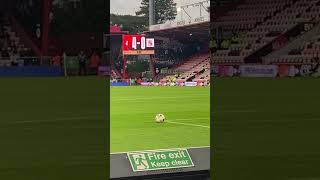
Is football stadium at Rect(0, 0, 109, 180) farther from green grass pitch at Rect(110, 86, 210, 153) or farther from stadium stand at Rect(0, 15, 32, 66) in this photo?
green grass pitch at Rect(110, 86, 210, 153)

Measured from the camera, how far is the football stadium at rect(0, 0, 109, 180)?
12.1 ft

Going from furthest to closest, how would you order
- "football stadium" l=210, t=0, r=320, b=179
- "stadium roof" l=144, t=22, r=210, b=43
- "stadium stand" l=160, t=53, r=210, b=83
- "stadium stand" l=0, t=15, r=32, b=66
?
1. "stadium stand" l=160, t=53, r=210, b=83
2. "stadium roof" l=144, t=22, r=210, b=43
3. "stadium stand" l=0, t=15, r=32, b=66
4. "football stadium" l=210, t=0, r=320, b=179

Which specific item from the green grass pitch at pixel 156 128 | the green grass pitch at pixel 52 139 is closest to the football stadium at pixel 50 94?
the green grass pitch at pixel 52 139

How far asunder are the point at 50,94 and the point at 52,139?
6.18m

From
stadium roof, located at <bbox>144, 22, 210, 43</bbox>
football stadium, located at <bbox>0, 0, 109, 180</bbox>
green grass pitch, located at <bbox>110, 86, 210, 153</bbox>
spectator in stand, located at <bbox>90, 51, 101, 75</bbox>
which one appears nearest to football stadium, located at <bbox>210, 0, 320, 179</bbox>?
green grass pitch, located at <bbox>110, 86, 210, 153</bbox>

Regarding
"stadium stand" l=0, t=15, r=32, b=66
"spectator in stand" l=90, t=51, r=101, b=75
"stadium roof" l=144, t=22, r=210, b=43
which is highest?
"stadium roof" l=144, t=22, r=210, b=43

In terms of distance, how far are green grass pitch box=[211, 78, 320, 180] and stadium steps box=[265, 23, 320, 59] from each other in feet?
15.0

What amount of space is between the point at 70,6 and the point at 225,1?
18.7 feet

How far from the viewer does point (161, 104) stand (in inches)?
463

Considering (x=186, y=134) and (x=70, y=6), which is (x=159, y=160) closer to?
(x=186, y=134)

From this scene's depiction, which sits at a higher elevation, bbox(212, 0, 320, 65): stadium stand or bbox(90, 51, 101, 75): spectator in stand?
bbox(212, 0, 320, 65): stadium stand

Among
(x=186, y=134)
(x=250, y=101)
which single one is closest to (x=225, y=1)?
(x=250, y=101)

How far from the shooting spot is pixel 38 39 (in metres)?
13.9

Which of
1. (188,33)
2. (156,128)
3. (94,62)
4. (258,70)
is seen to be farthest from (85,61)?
(188,33)
